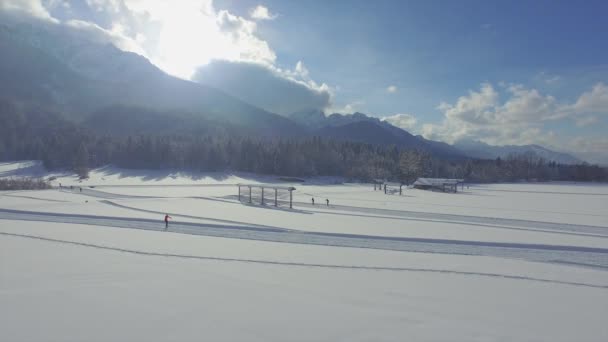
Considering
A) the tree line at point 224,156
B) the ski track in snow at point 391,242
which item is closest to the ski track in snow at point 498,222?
the ski track in snow at point 391,242

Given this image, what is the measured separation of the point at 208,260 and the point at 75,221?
21.1 meters

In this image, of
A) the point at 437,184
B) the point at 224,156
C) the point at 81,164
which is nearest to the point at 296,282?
the point at 437,184

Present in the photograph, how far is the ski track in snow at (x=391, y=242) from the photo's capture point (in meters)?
19.2

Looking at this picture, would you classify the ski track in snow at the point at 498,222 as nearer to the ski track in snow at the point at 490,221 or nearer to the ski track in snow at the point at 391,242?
the ski track in snow at the point at 490,221

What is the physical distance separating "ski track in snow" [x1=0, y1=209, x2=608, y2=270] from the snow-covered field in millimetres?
151

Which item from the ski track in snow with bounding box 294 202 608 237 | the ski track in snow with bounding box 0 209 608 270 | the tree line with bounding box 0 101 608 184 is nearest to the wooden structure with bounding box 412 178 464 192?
the tree line with bounding box 0 101 608 184

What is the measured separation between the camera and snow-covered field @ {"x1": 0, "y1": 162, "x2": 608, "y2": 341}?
873cm

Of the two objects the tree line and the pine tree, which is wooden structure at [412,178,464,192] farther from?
the pine tree

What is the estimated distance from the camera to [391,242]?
22.2 metres

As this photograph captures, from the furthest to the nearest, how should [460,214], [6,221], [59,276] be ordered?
1. [460,214]
2. [6,221]
3. [59,276]

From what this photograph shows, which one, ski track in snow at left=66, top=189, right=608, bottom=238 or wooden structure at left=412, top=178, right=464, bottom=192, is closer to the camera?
ski track in snow at left=66, top=189, right=608, bottom=238

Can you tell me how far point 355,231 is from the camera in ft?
83.2

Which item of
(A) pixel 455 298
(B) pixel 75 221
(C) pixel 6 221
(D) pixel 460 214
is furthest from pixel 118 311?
(D) pixel 460 214

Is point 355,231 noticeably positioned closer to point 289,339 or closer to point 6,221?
point 289,339
